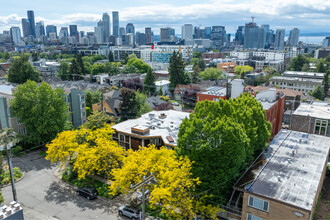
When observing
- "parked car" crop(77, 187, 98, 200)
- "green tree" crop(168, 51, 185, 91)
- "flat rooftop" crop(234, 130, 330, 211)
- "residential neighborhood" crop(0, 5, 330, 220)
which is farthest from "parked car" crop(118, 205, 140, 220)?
"green tree" crop(168, 51, 185, 91)

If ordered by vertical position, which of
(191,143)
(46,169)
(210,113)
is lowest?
(46,169)

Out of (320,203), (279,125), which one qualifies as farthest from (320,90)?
(320,203)

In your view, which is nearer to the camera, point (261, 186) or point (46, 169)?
point (261, 186)

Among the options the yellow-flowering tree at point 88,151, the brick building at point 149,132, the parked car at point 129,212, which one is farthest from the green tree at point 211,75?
the parked car at point 129,212

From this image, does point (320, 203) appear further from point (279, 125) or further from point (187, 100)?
point (187, 100)

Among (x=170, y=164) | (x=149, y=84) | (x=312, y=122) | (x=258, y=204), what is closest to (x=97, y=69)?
(x=149, y=84)

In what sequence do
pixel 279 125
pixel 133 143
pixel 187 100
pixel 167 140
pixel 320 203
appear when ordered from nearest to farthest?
1. pixel 320 203
2. pixel 167 140
3. pixel 133 143
4. pixel 279 125
5. pixel 187 100

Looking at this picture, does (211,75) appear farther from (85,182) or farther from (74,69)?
A: (85,182)

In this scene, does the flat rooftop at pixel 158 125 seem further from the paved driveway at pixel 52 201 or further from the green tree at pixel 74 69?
the green tree at pixel 74 69
